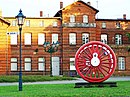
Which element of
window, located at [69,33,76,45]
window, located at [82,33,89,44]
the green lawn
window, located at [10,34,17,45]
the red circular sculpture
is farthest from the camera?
window, located at [82,33,89,44]

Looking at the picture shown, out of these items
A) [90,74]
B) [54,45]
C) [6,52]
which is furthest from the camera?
[6,52]

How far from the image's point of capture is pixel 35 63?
57.3 meters

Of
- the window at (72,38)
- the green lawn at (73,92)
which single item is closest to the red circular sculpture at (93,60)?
the green lawn at (73,92)

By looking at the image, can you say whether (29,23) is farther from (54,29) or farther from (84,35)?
(84,35)

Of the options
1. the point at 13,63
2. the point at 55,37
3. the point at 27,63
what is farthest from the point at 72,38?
the point at 13,63

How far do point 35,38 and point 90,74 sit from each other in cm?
3008

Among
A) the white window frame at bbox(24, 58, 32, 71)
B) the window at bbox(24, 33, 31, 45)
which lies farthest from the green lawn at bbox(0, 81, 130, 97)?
the window at bbox(24, 33, 31, 45)

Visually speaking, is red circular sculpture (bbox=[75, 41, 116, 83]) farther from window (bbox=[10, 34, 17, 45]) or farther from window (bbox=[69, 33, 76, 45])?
window (bbox=[10, 34, 17, 45])

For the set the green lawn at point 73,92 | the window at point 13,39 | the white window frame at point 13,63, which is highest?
the window at point 13,39

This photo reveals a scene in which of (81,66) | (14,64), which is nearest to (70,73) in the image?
(14,64)

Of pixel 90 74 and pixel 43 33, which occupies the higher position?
pixel 43 33

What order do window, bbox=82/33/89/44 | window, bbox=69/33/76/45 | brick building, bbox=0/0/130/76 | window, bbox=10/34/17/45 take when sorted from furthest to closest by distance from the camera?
1. window, bbox=82/33/89/44
2. window, bbox=69/33/76/45
3. window, bbox=10/34/17/45
4. brick building, bbox=0/0/130/76

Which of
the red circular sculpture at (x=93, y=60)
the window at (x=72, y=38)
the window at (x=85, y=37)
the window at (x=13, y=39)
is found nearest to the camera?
the red circular sculpture at (x=93, y=60)

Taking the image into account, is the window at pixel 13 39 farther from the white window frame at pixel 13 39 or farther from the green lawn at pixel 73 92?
the green lawn at pixel 73 92
